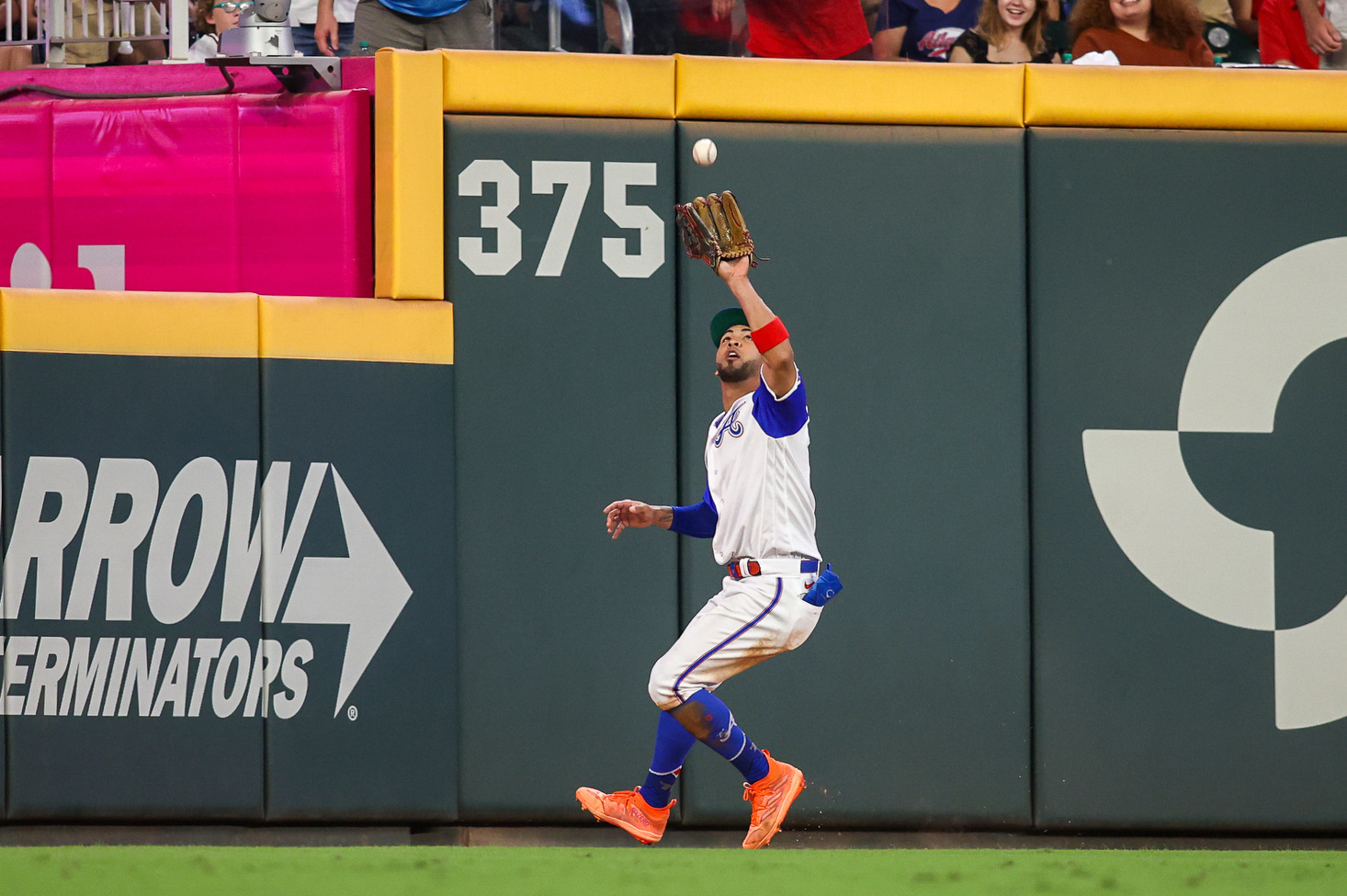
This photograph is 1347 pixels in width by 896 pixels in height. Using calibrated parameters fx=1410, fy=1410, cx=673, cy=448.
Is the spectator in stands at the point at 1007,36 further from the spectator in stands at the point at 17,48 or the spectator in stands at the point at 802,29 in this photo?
the spectator in stands at the point at 17,48

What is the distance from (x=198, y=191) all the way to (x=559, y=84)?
4.35ft

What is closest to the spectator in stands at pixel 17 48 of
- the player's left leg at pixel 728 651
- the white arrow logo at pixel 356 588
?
the white arrow logo at pixel 356 588

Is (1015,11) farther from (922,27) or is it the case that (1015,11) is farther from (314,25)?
(314,25)

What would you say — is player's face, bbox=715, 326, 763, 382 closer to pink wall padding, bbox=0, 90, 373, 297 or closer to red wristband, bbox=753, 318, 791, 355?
red wristband, bbox=753, 318, 791, 355

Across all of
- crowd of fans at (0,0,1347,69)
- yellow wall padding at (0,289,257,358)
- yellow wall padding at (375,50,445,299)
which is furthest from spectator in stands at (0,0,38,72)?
yellow wall padding at (375,50,445,299)

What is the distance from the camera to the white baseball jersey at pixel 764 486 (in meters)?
4.42

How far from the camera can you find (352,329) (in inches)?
186

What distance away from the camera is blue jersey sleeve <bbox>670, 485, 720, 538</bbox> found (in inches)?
181

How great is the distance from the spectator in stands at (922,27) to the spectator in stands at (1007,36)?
0.04m

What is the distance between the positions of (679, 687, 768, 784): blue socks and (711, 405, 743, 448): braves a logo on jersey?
824 mm

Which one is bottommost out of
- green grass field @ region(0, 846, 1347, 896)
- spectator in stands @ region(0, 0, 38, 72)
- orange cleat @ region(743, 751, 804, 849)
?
green grass field @ region(0, 846, 1347, 896)

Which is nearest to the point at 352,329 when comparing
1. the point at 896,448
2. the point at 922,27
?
the point at 896,448

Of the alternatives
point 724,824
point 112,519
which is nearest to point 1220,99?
point 724,824

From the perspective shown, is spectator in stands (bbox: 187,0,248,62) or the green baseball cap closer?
the green baseball cap
